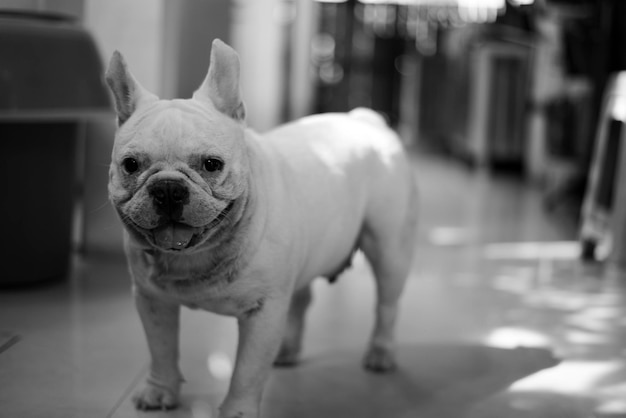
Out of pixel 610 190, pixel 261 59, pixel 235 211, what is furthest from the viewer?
pixel 261 59

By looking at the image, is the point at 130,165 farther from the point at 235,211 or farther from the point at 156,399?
the point at 156,399

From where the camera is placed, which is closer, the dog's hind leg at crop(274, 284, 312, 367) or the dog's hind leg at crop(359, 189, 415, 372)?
the dog's hind leg at crop(359, 189, 415, 372)

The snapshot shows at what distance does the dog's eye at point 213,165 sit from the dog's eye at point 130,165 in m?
0.13

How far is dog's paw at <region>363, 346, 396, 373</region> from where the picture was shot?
240cm

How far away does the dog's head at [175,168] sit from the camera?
1600 millimetres

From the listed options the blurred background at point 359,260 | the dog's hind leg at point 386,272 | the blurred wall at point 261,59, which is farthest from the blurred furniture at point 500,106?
the dog's hind leg at point 386,272

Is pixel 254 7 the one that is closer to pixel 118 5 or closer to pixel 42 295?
pixel 118 5

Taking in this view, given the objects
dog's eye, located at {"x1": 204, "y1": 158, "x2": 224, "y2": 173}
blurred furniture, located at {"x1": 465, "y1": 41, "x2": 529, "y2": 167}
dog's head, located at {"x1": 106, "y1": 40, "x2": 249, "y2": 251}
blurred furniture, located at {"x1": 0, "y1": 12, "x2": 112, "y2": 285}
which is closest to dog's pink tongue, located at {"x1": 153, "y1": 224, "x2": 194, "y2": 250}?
dog's head, located at {"x1": 106, "y1": 40, "x2": 249, "y2": 251}

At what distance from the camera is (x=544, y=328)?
9.55 feet

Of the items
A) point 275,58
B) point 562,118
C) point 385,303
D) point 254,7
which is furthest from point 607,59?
point 275,58

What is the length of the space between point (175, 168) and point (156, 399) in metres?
0.67

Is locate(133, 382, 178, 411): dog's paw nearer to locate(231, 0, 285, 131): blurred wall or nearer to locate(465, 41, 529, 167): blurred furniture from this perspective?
locate(465, 41, 529, 167): blurred furniture

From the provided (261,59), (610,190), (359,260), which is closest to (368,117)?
(359,260)

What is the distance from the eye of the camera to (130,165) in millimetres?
1640
